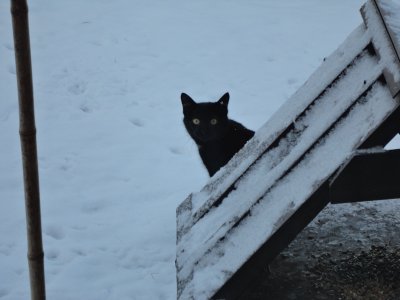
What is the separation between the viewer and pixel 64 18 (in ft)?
29.6

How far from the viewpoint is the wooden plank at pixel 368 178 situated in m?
2.05

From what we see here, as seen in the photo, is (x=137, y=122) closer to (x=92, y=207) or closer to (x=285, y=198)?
(x=92, y=207)

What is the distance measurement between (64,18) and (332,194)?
25.7ft

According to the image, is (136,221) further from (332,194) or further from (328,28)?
(328,28)

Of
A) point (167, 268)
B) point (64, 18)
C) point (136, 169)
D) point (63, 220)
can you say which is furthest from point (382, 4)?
point (64, 18)

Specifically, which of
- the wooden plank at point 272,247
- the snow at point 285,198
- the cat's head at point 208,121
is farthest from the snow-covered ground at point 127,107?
the wooden plank at point 272,247

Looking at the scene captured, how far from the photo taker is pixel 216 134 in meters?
4.44

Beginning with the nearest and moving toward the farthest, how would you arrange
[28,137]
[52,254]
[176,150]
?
1. [28,137]
2. [52,254]
3. [176,150]

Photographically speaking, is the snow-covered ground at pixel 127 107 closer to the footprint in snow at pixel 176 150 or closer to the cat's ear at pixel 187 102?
the footprint in snow at pixel 176 150

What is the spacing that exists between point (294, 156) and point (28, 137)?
1.25 meters

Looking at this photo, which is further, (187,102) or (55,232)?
(187,102)

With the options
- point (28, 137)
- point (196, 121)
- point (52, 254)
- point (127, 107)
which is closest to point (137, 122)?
point (127, 107)

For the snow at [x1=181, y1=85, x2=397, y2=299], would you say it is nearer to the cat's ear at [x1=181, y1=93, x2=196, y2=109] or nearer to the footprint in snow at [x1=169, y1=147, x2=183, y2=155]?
the cat's ear at [x1=181, y1=93, x2=196, y2=109]

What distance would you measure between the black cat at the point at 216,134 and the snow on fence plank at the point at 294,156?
142 cm
